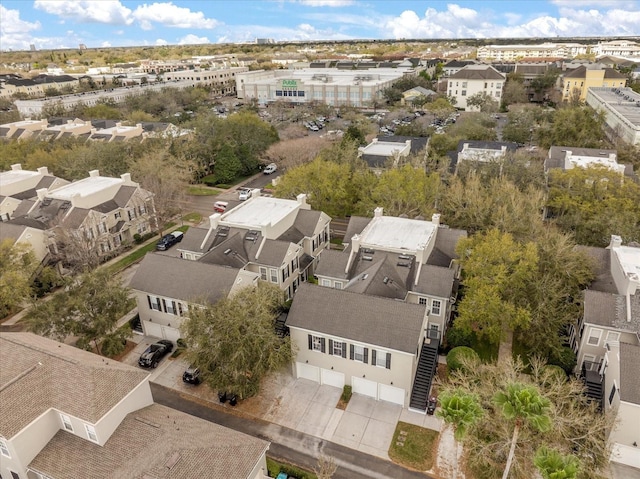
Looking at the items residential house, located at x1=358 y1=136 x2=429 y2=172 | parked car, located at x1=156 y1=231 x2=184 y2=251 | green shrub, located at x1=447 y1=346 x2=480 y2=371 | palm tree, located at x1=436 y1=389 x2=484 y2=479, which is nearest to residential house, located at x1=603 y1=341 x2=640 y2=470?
green shrub, located at x1=447 y1=346 x2=480 y2=371

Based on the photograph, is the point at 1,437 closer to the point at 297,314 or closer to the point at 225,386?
the point at 225,386

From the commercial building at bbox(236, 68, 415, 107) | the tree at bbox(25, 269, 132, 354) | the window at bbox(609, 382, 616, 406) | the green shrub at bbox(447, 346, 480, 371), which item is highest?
the commercial building at bbox(236, 68, 415, 107)

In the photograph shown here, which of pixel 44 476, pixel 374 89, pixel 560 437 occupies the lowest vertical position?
pixel 44 476

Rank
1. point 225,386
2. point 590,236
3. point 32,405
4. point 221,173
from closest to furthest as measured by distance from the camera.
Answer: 1. point 32,405
2. point 225,386
3. point 590,236
4. point 221,173

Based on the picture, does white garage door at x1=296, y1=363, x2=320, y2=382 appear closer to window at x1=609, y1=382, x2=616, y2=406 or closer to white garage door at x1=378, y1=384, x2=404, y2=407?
white garage door at x1=378, y1=384, x2=404, y2=407

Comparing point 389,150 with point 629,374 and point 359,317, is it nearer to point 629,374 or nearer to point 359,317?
point 359,317

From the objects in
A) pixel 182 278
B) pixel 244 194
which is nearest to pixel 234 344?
pixel 182 278

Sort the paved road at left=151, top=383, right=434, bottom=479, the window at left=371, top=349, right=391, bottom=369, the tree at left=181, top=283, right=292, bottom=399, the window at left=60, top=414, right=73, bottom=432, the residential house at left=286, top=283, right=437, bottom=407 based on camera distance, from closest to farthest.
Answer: the window at left=60, top=414, right=73, bottom=432
the paved road at left=151, top=383, right=434, bottom=479
the tree at left=181, top=283, right=292, bottom=399
the residential house at left=286, top=283, right=437, bottom=407
the window at left=371, top=349, right=391, bottom=369

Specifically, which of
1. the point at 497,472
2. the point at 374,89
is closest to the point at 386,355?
the point at 497,472
